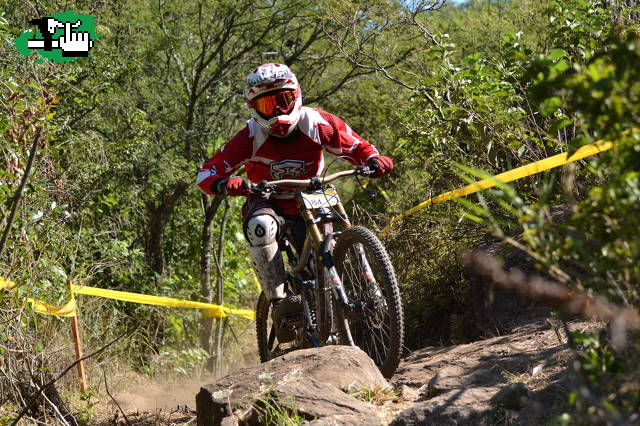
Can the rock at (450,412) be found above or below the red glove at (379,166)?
below

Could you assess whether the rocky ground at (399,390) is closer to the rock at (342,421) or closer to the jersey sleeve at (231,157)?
the rock at (342,421)

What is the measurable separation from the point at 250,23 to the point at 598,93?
987 cm

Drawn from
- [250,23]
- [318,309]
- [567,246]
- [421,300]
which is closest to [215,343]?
[250,23]

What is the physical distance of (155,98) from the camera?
37.6 ft

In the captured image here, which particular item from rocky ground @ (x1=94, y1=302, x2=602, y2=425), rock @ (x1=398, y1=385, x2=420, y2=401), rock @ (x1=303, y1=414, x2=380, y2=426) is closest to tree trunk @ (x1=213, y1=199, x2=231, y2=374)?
rocky ground @ (x1=94, y1=302, x2=602, y2=425)

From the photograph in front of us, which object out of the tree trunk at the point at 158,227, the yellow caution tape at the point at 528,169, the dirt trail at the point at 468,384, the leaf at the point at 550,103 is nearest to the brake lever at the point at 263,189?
the yellow caution tape at the point at 528,169

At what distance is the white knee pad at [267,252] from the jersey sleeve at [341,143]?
757 millimetres

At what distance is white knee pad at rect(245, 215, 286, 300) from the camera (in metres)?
5.48

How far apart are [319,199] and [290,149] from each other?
0.69 meters

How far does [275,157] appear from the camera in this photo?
5867 millimetres

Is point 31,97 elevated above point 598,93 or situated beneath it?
elevated above

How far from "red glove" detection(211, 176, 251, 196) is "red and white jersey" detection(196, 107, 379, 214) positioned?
29cm

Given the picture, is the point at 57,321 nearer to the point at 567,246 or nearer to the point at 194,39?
the point at 194,39

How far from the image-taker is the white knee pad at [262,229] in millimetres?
5477
